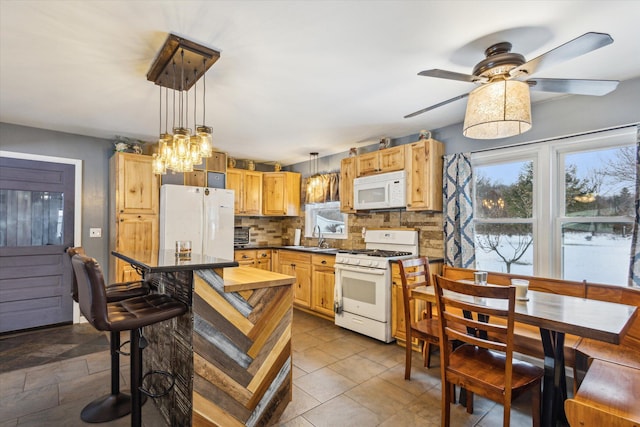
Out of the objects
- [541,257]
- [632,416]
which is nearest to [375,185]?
[541,257]

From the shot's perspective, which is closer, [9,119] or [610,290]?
[610,290]

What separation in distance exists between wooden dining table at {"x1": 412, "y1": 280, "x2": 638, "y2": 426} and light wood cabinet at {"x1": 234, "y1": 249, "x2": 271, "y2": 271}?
370 cm

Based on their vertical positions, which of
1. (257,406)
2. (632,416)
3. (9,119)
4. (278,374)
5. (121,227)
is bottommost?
(257,406)

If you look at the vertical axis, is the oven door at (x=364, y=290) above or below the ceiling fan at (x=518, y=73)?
below

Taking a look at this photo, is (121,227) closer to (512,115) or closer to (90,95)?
(90,95)

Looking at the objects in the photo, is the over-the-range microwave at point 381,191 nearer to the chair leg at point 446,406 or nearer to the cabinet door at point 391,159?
the cabinet door at point 391,159

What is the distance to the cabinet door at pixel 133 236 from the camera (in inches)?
153

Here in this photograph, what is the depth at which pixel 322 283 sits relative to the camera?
13.8ft

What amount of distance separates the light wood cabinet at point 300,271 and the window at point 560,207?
7.11 ft

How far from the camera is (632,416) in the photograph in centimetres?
119

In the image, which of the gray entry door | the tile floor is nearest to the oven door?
the tile floor

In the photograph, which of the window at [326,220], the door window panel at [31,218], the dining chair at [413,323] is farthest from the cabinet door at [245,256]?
the dining chair at [413,323]

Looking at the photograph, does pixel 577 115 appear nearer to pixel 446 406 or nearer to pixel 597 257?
pixel 597 257

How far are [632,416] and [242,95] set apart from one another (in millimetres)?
3047
